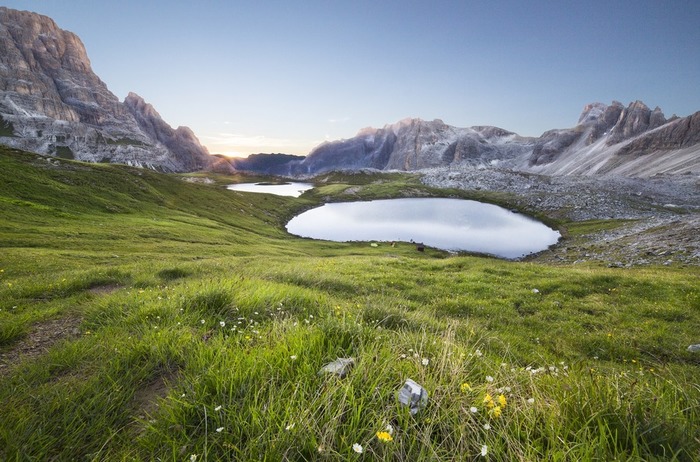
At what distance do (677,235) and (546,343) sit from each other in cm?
5020

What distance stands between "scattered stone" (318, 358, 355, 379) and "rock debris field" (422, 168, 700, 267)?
44.1 m

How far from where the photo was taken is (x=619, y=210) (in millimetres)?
97188

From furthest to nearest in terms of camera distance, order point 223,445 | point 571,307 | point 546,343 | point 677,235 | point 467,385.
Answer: point 677,235, point 571,307, point 546,343, point 467,385, point 223,445

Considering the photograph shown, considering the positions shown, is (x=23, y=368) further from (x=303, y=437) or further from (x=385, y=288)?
(x=385, y=288)

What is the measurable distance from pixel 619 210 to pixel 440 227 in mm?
58367

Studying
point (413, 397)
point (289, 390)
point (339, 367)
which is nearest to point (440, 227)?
point (339, 367)

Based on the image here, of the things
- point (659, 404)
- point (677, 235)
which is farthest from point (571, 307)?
point (677, 235)

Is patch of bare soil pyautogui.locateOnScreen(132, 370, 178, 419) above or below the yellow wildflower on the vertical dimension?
below

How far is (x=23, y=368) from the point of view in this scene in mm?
4340

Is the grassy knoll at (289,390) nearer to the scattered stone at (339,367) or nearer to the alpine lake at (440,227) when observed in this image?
the scattered stone at (339,367)

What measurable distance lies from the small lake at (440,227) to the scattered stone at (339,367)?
6474 cm

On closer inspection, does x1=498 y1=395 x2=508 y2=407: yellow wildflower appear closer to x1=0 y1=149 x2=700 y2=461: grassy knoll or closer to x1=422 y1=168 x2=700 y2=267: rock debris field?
x1=0 y1=149 x2=700 y2=461: grassy knoll

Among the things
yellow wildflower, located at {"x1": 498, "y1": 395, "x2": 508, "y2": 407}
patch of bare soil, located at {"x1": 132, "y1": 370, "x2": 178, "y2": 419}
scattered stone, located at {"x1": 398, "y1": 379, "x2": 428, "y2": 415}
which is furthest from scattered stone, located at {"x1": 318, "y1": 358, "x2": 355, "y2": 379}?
patch of bare soil, located at {"x1": 132, "y1": 370, "x2": 178, "y2": 419}

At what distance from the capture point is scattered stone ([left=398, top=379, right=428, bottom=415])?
3.10 meters
